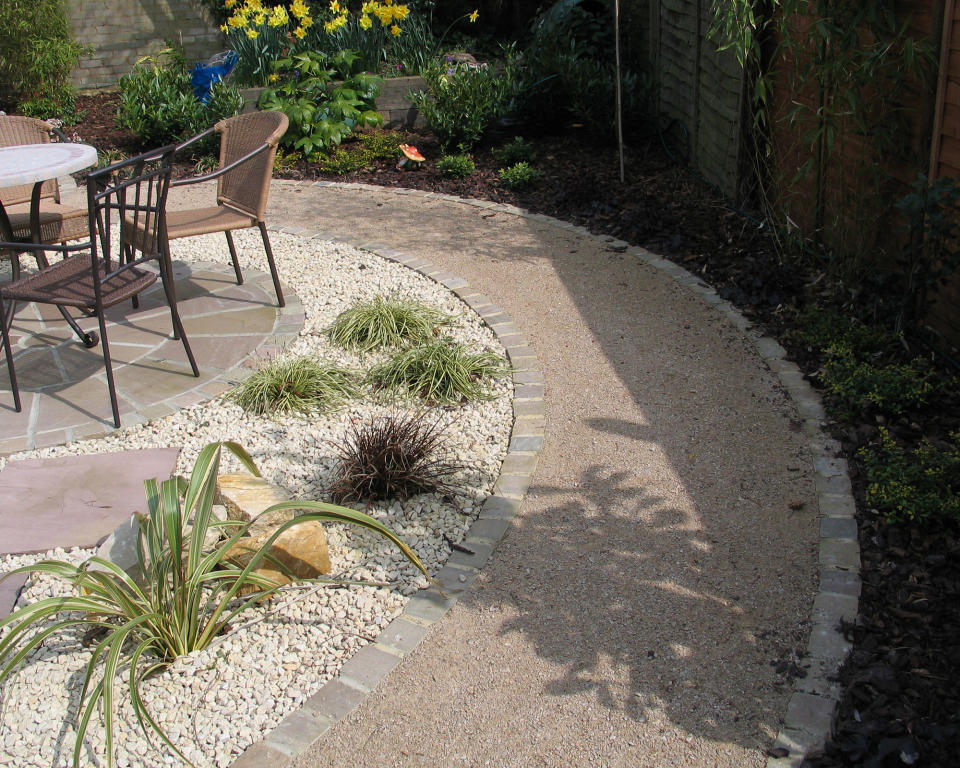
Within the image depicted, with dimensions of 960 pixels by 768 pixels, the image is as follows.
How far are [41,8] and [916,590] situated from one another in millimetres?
11187

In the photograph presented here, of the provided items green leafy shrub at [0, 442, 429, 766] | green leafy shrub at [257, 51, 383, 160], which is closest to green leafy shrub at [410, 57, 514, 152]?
green leafy shrub at [257, 51, 383, 160]

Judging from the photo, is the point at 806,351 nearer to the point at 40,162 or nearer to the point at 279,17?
the point at 40,162

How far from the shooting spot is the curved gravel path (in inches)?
90.4

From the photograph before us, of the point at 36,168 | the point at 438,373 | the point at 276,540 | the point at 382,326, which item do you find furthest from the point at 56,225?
the point at 276,540

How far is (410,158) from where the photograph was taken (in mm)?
7711

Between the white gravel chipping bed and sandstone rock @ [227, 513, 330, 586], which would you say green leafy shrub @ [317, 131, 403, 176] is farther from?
sandstone rock @ [227, 513, 330, 586]

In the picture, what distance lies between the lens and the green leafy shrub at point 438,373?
4.03 meters

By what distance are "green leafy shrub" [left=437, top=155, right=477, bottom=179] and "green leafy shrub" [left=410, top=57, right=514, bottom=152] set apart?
357 mm

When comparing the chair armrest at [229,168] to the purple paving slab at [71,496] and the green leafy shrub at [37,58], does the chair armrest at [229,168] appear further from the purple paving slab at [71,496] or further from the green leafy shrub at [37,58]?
the green leafy shrub at [37,58]

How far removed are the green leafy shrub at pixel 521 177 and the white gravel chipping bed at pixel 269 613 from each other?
2.71 meters

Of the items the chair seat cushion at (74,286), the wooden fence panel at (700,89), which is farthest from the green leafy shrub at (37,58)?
the chair seat cushion at (74,286)

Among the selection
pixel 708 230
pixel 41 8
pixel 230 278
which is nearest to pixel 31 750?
pixel 230 278

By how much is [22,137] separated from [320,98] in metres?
3.62

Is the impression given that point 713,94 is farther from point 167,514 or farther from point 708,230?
point 167,514
